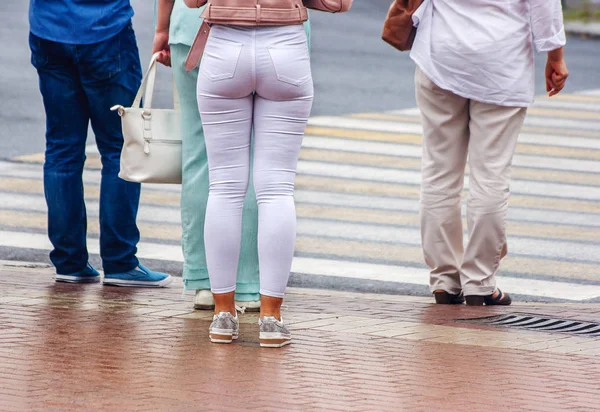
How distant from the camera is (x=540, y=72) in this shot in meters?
19.5

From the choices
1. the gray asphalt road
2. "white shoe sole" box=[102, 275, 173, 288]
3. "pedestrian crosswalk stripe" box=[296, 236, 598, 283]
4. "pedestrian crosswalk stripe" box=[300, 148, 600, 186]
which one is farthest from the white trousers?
the gray asphalt road

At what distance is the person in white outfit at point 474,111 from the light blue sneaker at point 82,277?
169 cm

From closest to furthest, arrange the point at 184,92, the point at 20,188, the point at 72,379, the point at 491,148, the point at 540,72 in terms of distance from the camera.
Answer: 1. the point at 72,379
2. the point at 184,92
3. the point at 491,148
4. the point at 20,188
5. the point at 540,72

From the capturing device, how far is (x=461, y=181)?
22.7 ft

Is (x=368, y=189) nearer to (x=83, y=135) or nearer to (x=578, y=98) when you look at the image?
(x=83, y=135)

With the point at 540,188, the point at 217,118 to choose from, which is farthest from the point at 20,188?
the point at 217,118

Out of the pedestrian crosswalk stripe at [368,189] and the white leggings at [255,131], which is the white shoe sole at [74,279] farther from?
the pedestrian crosswalk stripe at [368,189]

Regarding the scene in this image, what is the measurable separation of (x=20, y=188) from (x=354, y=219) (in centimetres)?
255

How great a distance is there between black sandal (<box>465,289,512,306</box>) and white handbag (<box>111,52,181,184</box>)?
164cm

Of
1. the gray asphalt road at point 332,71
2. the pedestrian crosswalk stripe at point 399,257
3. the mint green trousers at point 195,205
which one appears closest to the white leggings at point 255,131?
the mint green trousers at point 195,205

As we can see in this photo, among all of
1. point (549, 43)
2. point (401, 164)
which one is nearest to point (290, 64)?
point (549, 43)

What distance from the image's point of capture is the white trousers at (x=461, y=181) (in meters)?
6.70

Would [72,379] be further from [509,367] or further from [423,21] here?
[423,21]

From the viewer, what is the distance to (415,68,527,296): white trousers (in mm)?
6699
